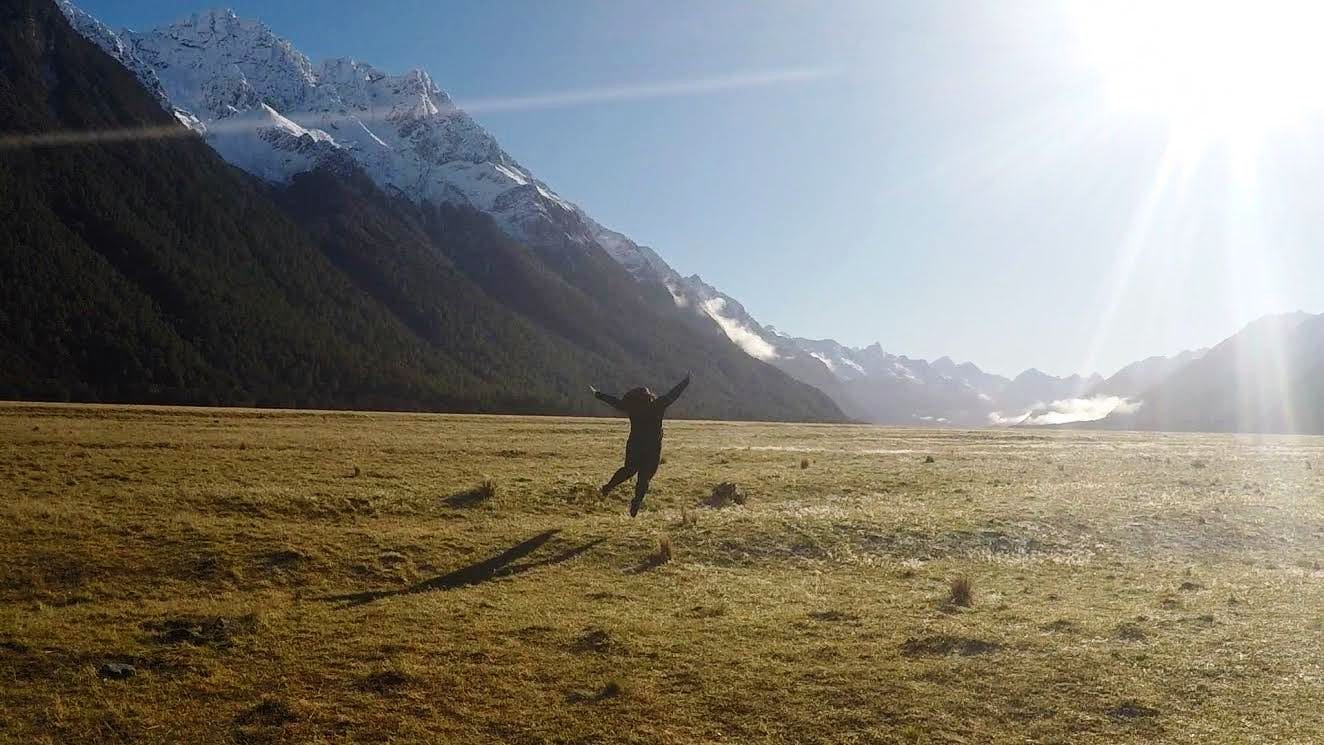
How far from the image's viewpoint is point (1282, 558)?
21766mm

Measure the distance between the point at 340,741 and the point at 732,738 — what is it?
14.1 ft

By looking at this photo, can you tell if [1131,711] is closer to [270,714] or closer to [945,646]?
[945,646]

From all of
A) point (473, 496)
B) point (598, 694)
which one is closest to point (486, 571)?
point (598, 694)

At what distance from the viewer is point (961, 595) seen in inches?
600

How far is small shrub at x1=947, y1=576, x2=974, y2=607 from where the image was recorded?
15133 millimetres

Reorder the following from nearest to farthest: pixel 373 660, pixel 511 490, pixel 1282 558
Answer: pixel 373 660, pixel 1282 558, pixel 511 490

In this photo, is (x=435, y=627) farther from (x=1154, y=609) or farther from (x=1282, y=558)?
(x=1282, y=558)

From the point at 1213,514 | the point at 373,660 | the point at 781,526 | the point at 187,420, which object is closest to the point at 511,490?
the point at 781,526

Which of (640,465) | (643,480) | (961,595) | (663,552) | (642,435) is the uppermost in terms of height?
(642,435)

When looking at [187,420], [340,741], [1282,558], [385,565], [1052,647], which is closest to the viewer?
[340,741]

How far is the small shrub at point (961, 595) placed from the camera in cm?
1513

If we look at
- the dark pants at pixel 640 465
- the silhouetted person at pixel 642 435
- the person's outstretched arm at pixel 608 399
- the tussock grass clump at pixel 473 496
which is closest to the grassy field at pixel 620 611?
the tussock grass clump at pixel 473 496

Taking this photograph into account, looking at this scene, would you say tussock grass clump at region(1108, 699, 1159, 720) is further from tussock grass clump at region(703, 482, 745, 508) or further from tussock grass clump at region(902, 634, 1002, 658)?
tussock grass clump at region(703, 482, 745, 508)

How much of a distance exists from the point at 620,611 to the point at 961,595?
21.8 ft
